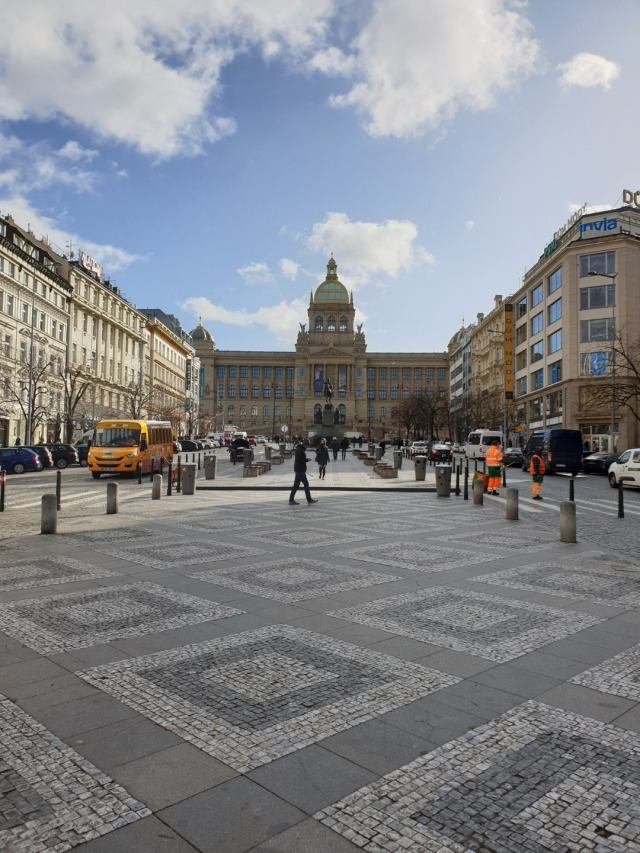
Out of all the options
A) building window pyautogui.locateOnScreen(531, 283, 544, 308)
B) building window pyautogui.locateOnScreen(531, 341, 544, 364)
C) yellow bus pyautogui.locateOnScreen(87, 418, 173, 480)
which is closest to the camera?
yellow bus pyautogui.locateOnScreen(87, 418, 173, 480)

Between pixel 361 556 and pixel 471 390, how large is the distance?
94847mm

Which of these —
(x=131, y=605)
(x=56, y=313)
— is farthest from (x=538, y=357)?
(x=131, y=605)

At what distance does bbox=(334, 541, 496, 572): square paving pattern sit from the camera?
9273 millimetres

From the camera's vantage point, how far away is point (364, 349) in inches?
6176

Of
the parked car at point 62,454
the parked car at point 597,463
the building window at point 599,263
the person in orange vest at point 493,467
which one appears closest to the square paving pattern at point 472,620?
the person in orange vest at point 493,467

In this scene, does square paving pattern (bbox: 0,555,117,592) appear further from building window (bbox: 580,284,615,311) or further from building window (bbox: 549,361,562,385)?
building window (bbox: 549,361,562,385)

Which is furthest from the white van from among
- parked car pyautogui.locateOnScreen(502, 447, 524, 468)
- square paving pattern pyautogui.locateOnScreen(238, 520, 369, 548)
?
square paving pattern pyautogui.locateOnScreen(238, 520, 369, 548)

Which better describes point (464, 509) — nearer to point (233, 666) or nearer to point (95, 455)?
point (233, 666)

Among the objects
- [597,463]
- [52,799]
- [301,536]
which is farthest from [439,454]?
[52,799]

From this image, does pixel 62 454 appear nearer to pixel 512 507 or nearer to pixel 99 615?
pixel 512 507

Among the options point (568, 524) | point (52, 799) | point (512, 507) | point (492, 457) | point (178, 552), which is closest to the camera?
point (52, 799)

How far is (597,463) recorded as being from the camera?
1379 inches

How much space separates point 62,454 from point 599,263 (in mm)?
45102

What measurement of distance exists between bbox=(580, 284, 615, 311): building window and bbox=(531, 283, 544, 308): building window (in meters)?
8.59
